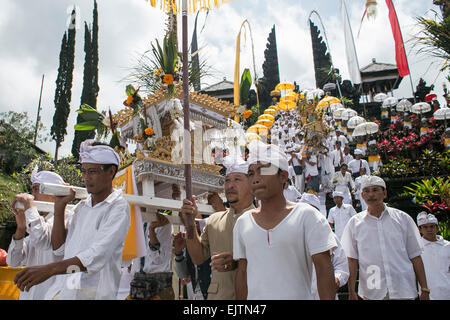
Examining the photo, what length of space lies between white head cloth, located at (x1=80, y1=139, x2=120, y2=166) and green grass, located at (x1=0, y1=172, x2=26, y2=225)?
1165cm

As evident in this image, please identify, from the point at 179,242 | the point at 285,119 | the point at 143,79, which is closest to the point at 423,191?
the point at 143,79

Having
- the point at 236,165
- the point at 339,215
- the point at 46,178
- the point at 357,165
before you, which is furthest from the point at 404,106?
the point at 46,178

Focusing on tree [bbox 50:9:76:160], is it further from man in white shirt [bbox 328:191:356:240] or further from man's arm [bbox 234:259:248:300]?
man's arm [bbox 234:259:248:300]

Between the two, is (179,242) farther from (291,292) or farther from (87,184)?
(291,292)

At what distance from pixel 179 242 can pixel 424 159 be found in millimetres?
13463

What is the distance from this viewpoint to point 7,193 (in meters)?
14.0

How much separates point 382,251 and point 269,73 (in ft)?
121

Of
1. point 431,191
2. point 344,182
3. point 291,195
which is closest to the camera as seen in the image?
point 291,195

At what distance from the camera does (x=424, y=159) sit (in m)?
14.0

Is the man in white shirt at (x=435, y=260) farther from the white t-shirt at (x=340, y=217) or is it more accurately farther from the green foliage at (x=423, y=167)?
the green foliage at (x=423, y=167)

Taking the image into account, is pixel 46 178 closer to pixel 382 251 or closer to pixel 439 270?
pixel 382 251

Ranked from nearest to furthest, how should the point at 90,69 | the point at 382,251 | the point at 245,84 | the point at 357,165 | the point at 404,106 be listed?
the point at 382,251
the point at 245,84
the point at 357,165
the point at 90,69
the point at 404,106

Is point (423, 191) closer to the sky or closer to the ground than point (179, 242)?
closer to the sky

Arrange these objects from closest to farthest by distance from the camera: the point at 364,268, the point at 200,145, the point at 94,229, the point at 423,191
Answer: the point at 94,229, the point at 364,268, the point at 200,145, the point at 423,191
